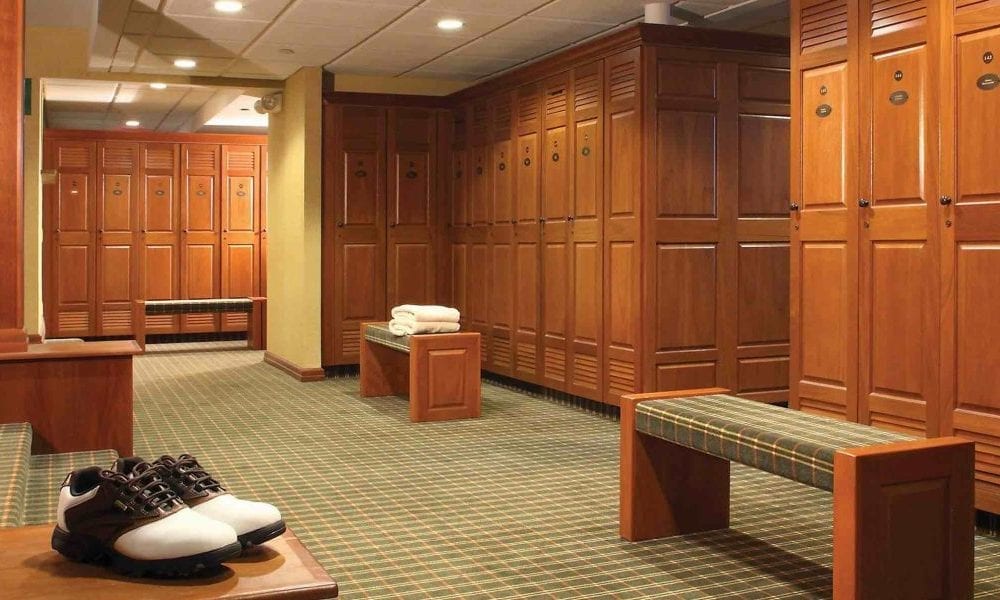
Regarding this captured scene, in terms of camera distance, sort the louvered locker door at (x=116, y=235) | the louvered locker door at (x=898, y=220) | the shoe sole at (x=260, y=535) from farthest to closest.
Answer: the louvered locker door at (x=116, y=235)
the louvered locker door at (x=898, y=220)
the shoe sole at (x=260, y=535)

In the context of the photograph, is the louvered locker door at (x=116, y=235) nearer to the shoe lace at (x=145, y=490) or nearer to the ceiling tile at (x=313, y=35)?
the ceiling tile at (x=313, y=35)

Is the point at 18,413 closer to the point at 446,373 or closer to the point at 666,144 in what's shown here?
the point at 446,373

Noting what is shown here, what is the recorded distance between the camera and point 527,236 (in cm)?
768

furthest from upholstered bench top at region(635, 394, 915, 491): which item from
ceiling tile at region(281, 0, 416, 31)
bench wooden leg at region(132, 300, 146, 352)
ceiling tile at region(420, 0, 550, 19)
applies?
bench wooden leg at region(132, 300, 146, 352)

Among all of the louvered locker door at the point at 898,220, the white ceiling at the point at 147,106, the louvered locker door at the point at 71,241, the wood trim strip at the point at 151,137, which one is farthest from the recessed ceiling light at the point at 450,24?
the louvered locker door at the point at 71,241

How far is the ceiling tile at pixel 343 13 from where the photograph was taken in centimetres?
637

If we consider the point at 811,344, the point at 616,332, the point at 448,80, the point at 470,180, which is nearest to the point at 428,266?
the point at 470,180

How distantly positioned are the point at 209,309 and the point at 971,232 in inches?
356

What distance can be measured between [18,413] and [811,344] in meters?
3.65

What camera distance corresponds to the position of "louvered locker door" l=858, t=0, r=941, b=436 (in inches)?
163

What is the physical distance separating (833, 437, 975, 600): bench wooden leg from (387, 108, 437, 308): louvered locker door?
650 centimetres

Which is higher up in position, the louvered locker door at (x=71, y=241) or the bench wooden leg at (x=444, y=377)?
the louvered locker door at (x=71, y=241)

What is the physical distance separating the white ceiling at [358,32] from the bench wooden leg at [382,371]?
219 cm

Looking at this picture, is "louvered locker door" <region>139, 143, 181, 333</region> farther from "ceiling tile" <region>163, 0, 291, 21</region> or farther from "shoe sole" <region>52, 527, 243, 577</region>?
"shoe sole" <region>52, 527, 243, 577</region>
